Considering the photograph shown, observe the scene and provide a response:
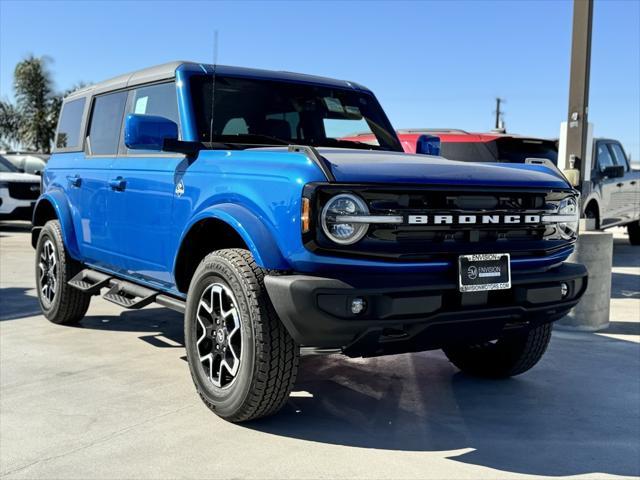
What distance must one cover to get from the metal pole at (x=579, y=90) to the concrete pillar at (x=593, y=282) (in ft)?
2.68

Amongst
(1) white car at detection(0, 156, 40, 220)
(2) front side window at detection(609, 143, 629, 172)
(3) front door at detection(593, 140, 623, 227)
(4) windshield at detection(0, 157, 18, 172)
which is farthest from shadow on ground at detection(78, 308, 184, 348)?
(4) windshield at detection(0, 157, 18, 172)

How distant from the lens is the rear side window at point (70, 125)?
5892 mm

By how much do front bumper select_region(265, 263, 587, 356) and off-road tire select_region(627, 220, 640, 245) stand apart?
1235cm

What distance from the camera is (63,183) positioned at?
5.75 metres

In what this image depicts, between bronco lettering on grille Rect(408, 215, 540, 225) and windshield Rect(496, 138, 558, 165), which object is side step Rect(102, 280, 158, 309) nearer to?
bronco lettering on grille Rect(408, 215, 540, 225)

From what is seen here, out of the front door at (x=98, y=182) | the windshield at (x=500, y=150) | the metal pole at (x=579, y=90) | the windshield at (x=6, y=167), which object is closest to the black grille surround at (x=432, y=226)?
the front door at (x=98, y=182)

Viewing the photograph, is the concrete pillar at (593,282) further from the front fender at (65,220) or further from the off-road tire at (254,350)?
the front fender at (65,220)

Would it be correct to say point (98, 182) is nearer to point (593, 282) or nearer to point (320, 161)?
point (320, 161)

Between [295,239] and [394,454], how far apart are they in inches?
42.8

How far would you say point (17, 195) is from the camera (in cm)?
1479

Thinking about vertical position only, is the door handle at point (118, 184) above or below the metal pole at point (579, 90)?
below

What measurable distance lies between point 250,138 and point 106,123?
166 cm

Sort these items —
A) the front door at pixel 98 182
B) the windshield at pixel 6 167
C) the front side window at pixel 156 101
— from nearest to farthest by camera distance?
the front side window at pixel 156 101
the front door at pixel 98 182
the windshield at pixel 6 167

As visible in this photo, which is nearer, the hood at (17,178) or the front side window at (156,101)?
the front side window at (156,101)
